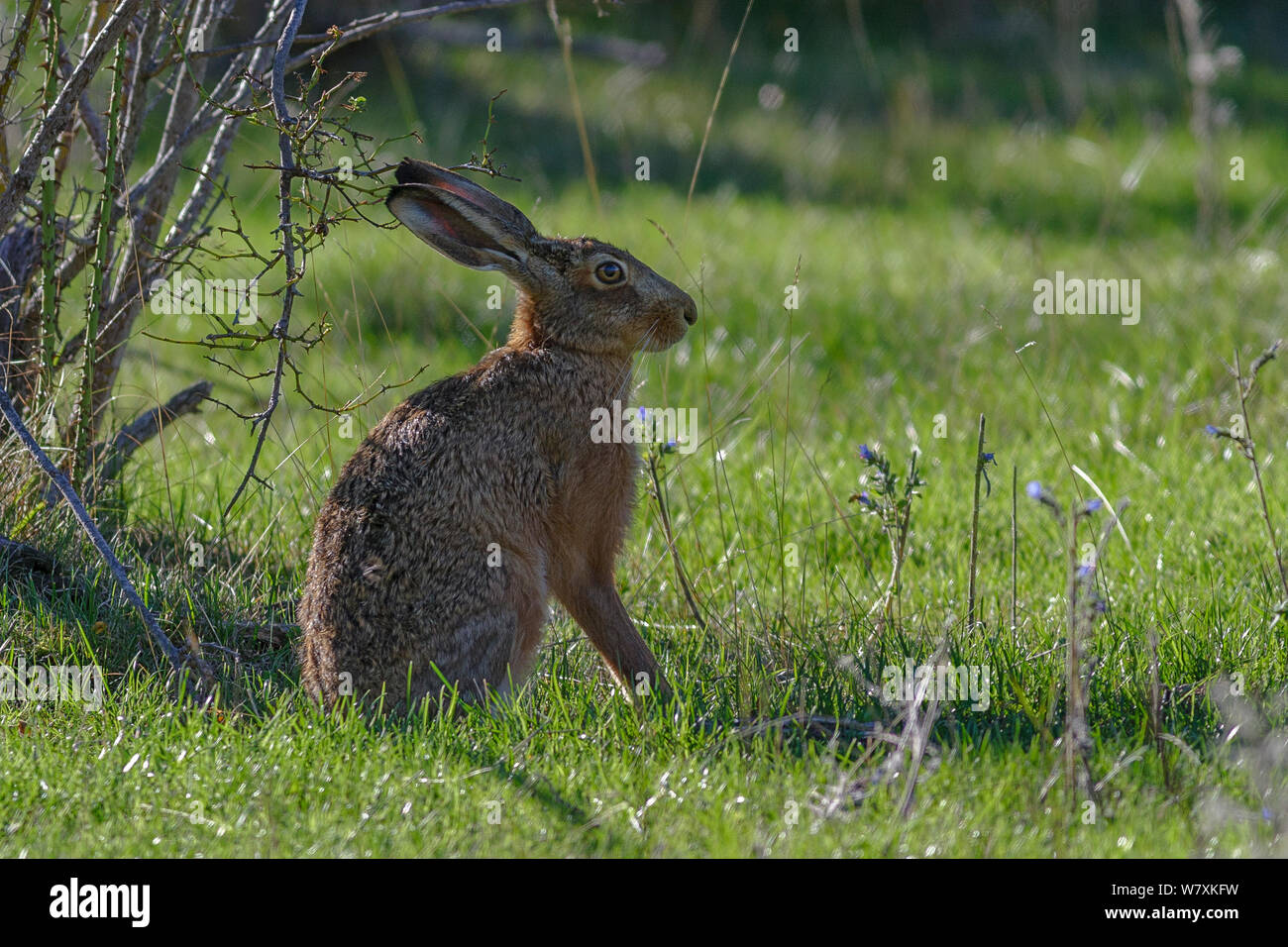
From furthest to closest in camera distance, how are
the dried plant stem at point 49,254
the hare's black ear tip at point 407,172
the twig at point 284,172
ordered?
the dried plant stem at point 49,254, the hare's black ear tip at point 407,172, the twig at point 284,172

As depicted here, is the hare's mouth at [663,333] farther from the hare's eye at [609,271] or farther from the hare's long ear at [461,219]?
the hare's long ear at [461,219]

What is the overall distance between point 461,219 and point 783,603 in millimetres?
1672

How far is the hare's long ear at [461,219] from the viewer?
480 cm

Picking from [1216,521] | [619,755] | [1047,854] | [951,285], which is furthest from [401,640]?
[951,285]

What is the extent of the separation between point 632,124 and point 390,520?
A: 32.6 ft

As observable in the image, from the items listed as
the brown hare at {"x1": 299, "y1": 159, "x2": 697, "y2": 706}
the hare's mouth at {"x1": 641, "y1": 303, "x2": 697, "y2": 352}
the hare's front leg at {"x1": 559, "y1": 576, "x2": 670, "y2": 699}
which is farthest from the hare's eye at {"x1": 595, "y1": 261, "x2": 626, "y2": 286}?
the hare's front leg at {"x1": 559, "y1": 576, "x2": 670, "y2": 699}

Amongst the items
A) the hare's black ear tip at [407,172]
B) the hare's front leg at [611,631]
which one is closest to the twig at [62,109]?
the hare's black ear tip at [407,172]

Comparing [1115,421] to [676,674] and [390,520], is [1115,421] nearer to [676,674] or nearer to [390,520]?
[676,674]

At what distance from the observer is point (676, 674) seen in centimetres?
468

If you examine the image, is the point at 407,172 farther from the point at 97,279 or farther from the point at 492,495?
the point at 97,279

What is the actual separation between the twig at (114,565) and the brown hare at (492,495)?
356 millimetres

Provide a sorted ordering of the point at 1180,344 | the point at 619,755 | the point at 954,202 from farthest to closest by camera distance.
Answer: the point at 954,202, the point at 1180,344, the point at 619,755

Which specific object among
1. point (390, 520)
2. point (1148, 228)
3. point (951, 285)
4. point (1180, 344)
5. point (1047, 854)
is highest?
point (1148, 228)

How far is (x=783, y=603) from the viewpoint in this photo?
15.8 ft
